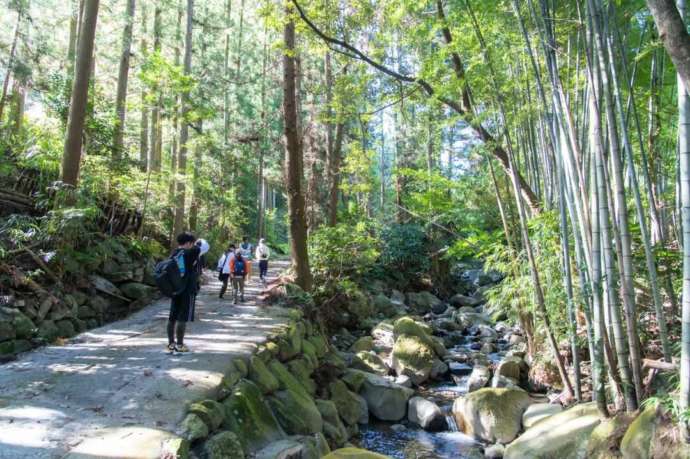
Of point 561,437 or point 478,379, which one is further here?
point 478,379

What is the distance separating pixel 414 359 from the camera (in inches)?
295

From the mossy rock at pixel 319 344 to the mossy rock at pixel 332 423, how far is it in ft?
5.04

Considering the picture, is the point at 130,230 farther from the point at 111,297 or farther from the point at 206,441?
the point at 206,441

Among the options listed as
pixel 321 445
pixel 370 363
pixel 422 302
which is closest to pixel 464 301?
pixel 422 302

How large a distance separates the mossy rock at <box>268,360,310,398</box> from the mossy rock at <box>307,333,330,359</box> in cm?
145

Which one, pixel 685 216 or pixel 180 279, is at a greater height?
pixel 685 216

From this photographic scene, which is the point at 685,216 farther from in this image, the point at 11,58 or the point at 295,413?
the point at 11,58

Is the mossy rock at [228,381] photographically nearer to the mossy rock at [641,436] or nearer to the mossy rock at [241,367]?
the mossy rock at [241,367]

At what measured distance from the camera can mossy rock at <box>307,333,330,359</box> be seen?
7062mm

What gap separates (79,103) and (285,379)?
16.9 feet

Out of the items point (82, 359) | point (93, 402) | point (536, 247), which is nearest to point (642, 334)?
point (536, 247)

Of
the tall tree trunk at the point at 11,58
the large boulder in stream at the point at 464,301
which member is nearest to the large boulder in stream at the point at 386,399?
the large boulder in stream at the point at 464,301

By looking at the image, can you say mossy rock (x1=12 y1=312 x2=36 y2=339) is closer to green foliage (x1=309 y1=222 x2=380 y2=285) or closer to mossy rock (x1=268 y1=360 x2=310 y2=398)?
mossy rock (x1=268 y1=360 x2=310 y2=398)

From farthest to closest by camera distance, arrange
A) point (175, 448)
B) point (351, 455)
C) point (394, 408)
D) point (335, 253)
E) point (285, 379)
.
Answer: point (335, 253) → point (394, 408) → point (285, 379) → point (351, 455) → point (175, 448)
